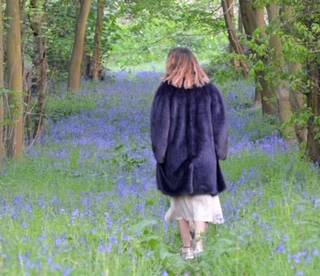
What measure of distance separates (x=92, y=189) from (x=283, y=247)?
681 cm

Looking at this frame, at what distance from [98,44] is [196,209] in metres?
26.6

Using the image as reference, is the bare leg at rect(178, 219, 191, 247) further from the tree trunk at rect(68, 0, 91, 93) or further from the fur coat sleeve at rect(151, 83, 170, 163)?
the tree trunk at rect(68, 0, 91, 93)

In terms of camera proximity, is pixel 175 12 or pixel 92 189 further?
pixel 175 12

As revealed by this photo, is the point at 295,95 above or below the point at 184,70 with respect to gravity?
below

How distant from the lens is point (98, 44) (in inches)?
1332

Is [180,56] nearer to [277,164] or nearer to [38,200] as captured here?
[38,200]

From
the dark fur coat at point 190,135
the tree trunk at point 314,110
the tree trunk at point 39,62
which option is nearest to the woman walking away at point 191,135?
the dark fur coat at point 190,135

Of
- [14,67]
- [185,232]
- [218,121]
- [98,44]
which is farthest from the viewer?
[98,44]

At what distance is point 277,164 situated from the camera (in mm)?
11984

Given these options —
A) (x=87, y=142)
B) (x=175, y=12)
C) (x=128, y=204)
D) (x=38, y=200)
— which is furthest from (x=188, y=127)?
(x=175, y=12)

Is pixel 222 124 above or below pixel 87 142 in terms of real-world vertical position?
above

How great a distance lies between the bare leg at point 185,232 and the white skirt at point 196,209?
0.19ft

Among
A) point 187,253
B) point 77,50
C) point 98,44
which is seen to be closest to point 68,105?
point 77,50

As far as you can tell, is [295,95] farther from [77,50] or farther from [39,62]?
[77,50]
